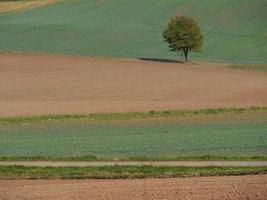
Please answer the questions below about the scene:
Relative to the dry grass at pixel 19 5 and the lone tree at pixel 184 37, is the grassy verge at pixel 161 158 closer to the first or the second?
the lone tree at pixel 184 37

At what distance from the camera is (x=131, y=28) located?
327 feet

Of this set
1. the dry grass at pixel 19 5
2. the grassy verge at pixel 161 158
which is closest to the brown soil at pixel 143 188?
the grassy verge at pixel 161 158

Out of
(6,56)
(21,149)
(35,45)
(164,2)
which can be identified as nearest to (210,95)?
(21,149)

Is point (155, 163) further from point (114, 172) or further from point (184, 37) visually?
point (184, 37)

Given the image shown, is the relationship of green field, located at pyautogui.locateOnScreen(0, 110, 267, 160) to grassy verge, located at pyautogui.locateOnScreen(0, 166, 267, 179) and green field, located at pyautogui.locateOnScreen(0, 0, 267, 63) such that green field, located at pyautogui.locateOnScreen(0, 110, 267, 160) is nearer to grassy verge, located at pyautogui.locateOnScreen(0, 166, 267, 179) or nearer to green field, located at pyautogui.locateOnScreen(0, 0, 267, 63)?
grassy verge, located at pyautogui.locateOnScreen(0, 166, 267, 179)

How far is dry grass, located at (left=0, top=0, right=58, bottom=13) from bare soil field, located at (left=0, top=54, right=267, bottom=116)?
136ft

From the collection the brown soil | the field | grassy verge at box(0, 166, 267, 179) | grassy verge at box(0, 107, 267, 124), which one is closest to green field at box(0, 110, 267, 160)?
the field

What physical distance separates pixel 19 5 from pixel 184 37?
49634 mm

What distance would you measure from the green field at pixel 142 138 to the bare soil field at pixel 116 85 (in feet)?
17.1

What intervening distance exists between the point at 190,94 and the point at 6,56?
34.0 m

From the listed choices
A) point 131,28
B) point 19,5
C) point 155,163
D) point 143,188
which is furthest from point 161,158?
point 19,5

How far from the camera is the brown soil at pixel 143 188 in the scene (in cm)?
1844

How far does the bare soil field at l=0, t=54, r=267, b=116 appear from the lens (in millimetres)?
44906

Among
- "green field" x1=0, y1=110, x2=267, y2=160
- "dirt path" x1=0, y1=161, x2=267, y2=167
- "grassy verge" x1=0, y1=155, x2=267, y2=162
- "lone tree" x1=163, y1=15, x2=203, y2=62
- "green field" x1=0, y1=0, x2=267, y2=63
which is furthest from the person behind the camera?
"green field" x1=0, y1=0, x2=267, y2=63
